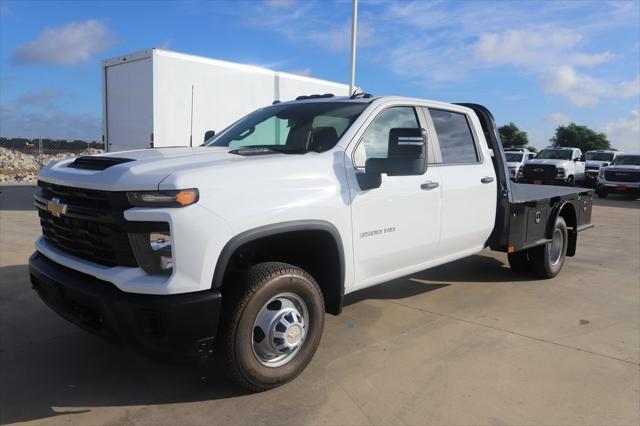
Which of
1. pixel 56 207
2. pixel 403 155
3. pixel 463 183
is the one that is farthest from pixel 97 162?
pixel 463 183

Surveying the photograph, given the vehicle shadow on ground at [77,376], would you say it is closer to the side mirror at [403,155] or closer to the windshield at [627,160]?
the side mirror at [403,155]

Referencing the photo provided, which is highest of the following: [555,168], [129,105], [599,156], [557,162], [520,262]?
[129,105]

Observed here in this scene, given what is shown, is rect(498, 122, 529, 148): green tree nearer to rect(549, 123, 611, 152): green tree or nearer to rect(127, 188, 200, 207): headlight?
rect(549, 123, 611, 152): green tree

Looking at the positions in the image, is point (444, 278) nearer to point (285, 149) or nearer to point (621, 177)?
point (285, 149)

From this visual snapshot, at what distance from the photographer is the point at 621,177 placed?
18.9 m

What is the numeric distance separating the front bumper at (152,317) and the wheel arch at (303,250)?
0.61 ft

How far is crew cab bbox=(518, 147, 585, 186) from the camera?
2009 cm

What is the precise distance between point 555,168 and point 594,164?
17.2ft

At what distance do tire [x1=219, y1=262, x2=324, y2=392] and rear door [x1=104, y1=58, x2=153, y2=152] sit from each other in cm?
832

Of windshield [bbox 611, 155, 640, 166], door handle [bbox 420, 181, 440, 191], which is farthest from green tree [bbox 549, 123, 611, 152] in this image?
door handle [bbox 420, 181, 440, 191]

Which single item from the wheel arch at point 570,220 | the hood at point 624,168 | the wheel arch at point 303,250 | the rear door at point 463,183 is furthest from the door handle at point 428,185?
the hood at point 624,168

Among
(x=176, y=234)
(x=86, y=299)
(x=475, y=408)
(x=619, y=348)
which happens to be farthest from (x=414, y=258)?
(x=86, y=299)

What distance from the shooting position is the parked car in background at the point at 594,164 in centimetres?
2324

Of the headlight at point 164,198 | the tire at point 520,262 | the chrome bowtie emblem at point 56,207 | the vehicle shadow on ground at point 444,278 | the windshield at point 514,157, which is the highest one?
the windshield at point 514,157
